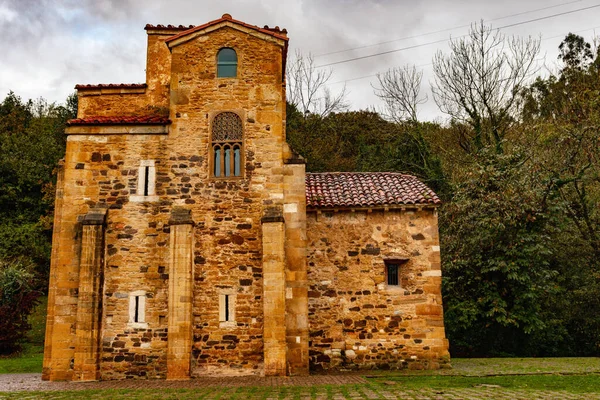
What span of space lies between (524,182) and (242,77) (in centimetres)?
1271

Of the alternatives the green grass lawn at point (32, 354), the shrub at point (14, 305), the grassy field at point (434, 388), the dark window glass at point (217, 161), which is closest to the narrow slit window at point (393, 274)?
the grassy field at point (434, 388)

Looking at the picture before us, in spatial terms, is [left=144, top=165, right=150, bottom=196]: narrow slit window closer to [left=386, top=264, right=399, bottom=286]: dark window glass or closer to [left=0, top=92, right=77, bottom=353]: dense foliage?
[left=386, top=264, right=399, bottom=286]: dark window glass

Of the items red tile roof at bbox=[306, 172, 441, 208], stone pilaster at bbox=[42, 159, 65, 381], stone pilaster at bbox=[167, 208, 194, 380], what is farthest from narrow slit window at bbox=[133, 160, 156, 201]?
red tile roof at bbox=[306, 172, 441, 208]

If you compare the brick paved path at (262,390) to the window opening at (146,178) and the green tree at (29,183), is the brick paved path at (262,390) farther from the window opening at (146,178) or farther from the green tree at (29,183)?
the green tree at (29,183)

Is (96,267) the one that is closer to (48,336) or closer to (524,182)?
(48,336)

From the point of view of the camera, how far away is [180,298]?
14766 millimetres

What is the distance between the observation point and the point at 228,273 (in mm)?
15445

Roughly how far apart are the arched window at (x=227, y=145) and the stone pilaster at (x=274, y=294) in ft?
6.17

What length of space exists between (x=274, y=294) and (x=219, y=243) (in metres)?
2.22

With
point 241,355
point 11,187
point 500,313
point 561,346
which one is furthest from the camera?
point 11,187

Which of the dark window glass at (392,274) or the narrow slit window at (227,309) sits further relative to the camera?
the dark window glass at (392,274)

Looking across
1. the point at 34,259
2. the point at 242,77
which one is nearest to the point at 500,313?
the point at 242,77

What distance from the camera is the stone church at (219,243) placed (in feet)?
49.0

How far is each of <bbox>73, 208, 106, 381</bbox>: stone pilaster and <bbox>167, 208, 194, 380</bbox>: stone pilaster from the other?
79.6 inches
